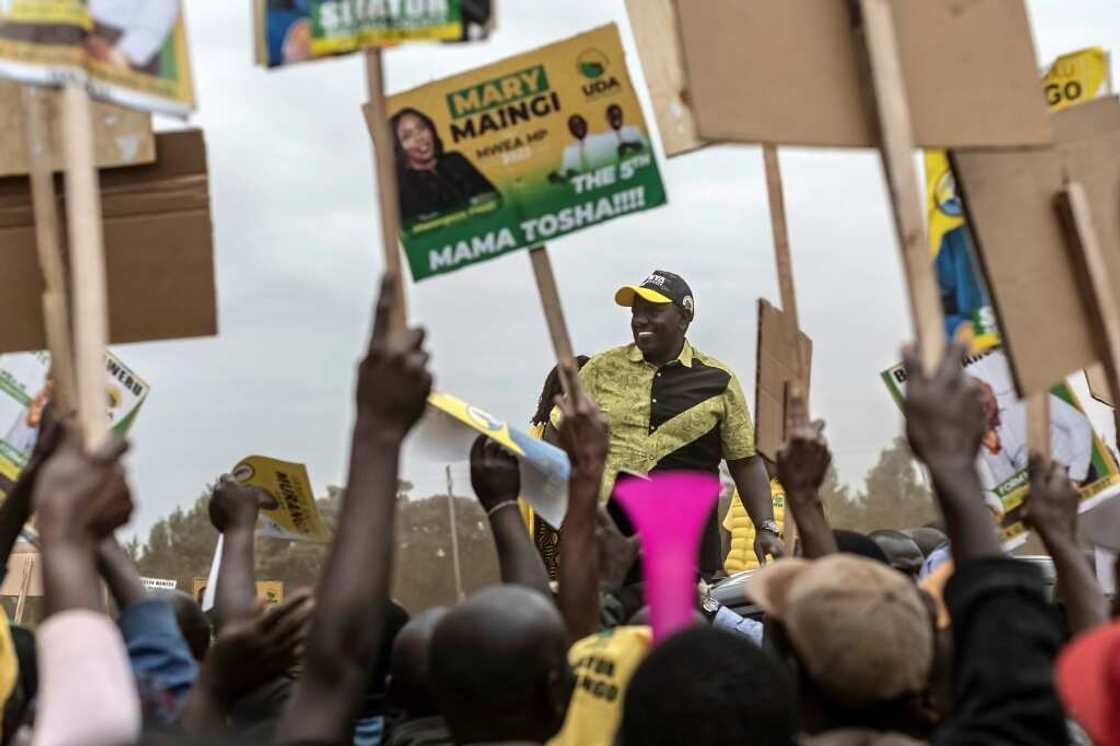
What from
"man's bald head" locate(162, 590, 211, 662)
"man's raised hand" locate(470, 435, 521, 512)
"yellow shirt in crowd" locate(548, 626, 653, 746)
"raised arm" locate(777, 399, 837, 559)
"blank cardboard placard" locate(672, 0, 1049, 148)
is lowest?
"yellow shirt in crowd" locate(548, 626, 653, 746)

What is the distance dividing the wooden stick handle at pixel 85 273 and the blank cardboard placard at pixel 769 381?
260cm

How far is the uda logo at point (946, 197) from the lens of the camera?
422 cm

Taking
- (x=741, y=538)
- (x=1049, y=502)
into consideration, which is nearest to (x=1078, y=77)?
(x=1049, y=502)

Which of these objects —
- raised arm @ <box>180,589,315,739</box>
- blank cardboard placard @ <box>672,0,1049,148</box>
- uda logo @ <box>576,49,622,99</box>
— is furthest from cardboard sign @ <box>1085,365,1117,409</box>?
raised arm @ <box>180,589,315,739</box>

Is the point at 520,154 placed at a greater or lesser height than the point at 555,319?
greater

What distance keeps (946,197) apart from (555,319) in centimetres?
120

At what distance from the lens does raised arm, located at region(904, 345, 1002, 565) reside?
2.76m

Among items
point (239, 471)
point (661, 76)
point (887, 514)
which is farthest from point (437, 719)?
point (887, 514)

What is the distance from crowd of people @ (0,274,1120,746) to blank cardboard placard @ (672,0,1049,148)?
2.37 feet

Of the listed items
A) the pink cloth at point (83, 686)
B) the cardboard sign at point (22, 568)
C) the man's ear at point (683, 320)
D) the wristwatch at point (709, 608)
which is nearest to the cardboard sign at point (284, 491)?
the wristwatch at point (709, 608)

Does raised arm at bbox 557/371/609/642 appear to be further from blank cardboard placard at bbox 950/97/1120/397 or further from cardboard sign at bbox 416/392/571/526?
blank cardboard placard at bbox 950/97/1120/397

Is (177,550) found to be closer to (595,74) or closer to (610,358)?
(610,358)

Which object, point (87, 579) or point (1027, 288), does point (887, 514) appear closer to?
point (1027, 288)

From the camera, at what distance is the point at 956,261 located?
157 inches
